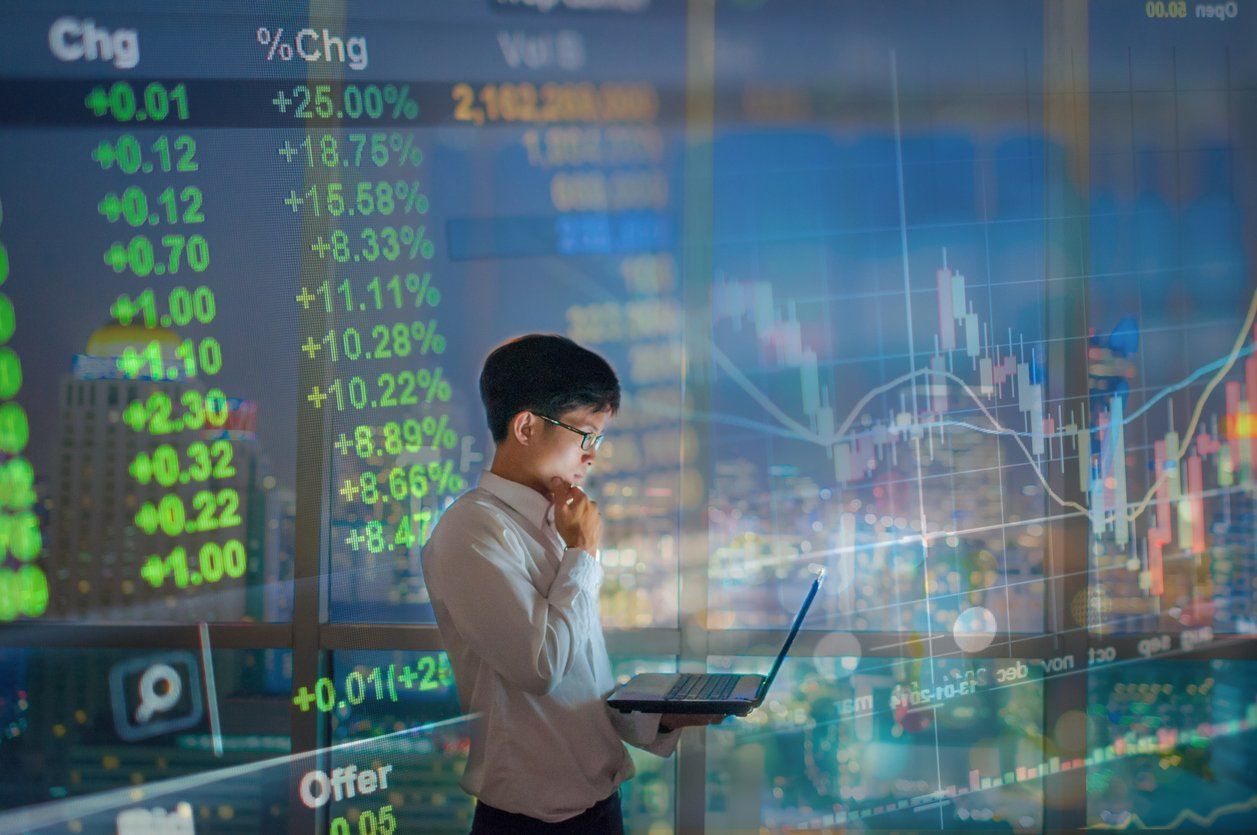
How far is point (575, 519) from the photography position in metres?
1.40

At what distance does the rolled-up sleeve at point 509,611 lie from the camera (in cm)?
125

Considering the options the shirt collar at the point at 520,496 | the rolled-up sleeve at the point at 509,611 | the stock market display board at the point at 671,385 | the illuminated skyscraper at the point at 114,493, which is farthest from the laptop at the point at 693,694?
the illuminated skyscraper at the point at 114,493

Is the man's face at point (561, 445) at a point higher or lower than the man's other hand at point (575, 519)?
higher

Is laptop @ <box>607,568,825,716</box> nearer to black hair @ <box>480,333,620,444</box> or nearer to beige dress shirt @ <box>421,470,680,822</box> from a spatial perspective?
beige dress shirt @ <box>421,470,680,822</box>

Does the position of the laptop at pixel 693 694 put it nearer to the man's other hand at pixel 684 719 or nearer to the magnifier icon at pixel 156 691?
the man's other hand at pixel 684 719

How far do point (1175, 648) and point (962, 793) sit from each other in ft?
2.46

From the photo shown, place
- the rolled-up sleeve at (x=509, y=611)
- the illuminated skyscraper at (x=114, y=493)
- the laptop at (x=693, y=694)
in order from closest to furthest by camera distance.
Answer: the rolled-up sleeve at (x=509, y=611), the laptop at (x=693, y=694), the illuminated skyscraper at (x=114, y=493)

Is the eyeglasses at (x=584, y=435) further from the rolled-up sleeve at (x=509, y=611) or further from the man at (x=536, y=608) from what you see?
the rolled-up sleeve at (x=509, y=611)

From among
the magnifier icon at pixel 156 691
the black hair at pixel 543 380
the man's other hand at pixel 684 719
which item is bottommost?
the magnifier icon at pixel 156 691

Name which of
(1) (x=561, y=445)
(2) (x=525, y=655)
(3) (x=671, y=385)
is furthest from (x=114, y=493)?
(2) (x=525, y=655)

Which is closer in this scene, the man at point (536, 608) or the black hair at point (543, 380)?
the man at point (536, 608)

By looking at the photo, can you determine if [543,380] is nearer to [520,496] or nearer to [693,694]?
[520,496]

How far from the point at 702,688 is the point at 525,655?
0.38 m

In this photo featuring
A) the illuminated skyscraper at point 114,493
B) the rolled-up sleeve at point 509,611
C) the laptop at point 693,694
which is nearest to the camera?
the rolled-up sleeve at point 509,611
